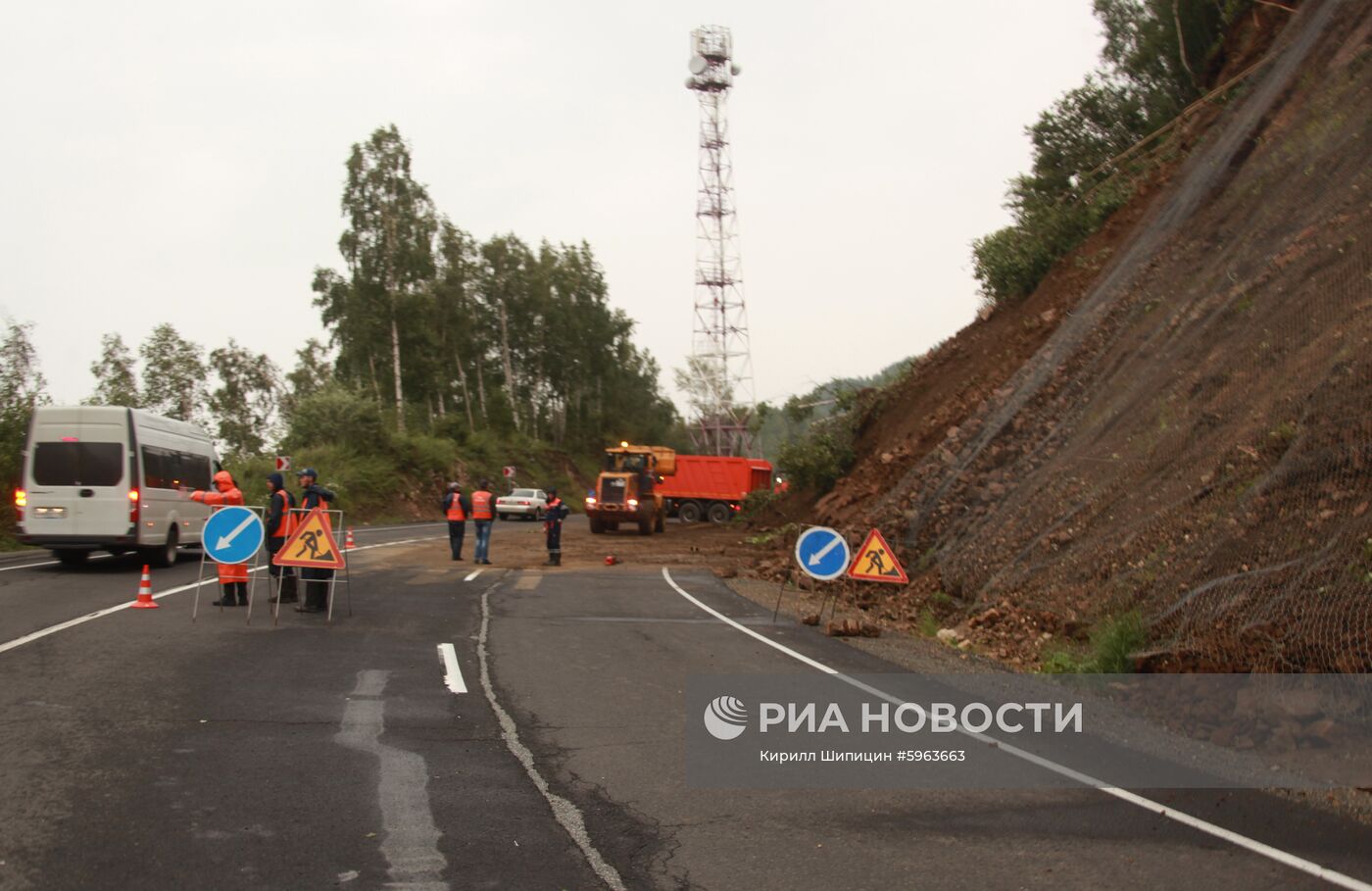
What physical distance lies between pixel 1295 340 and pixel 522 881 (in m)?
11.9

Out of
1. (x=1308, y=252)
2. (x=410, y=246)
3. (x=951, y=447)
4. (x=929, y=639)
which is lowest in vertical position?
(x=929, y=639)

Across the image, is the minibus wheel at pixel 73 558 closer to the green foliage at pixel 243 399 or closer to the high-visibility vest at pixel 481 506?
the high-visibility vest at pixel 481 506

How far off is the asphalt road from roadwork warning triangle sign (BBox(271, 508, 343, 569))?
97.0 inches

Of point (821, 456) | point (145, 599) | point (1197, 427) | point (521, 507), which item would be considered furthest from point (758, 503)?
point (145, 599)

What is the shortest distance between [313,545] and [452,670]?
4.01 metres

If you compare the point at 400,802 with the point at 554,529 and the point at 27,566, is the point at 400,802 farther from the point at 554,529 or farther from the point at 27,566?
the point at 554,529

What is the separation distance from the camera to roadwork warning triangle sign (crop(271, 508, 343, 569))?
13078mm

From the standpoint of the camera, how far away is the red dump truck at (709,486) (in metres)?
48.4

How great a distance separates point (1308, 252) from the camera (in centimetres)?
1501

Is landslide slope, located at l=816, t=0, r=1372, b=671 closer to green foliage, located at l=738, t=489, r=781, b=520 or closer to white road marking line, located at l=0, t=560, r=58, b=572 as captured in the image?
green foliage, located at l=738, t=489, r=781, b=520

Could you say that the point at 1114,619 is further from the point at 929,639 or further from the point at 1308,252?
the point at 1308,252

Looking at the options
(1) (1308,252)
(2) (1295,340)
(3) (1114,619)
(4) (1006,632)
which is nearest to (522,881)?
(3) (1114,619)

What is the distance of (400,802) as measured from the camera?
232 inches

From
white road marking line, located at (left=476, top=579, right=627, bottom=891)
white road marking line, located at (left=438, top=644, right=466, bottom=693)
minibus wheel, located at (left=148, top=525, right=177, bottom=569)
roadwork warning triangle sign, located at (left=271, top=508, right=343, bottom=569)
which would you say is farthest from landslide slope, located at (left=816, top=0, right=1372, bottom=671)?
minibus wheel, located at (left=148, top=525, right=177, bottom=569)
